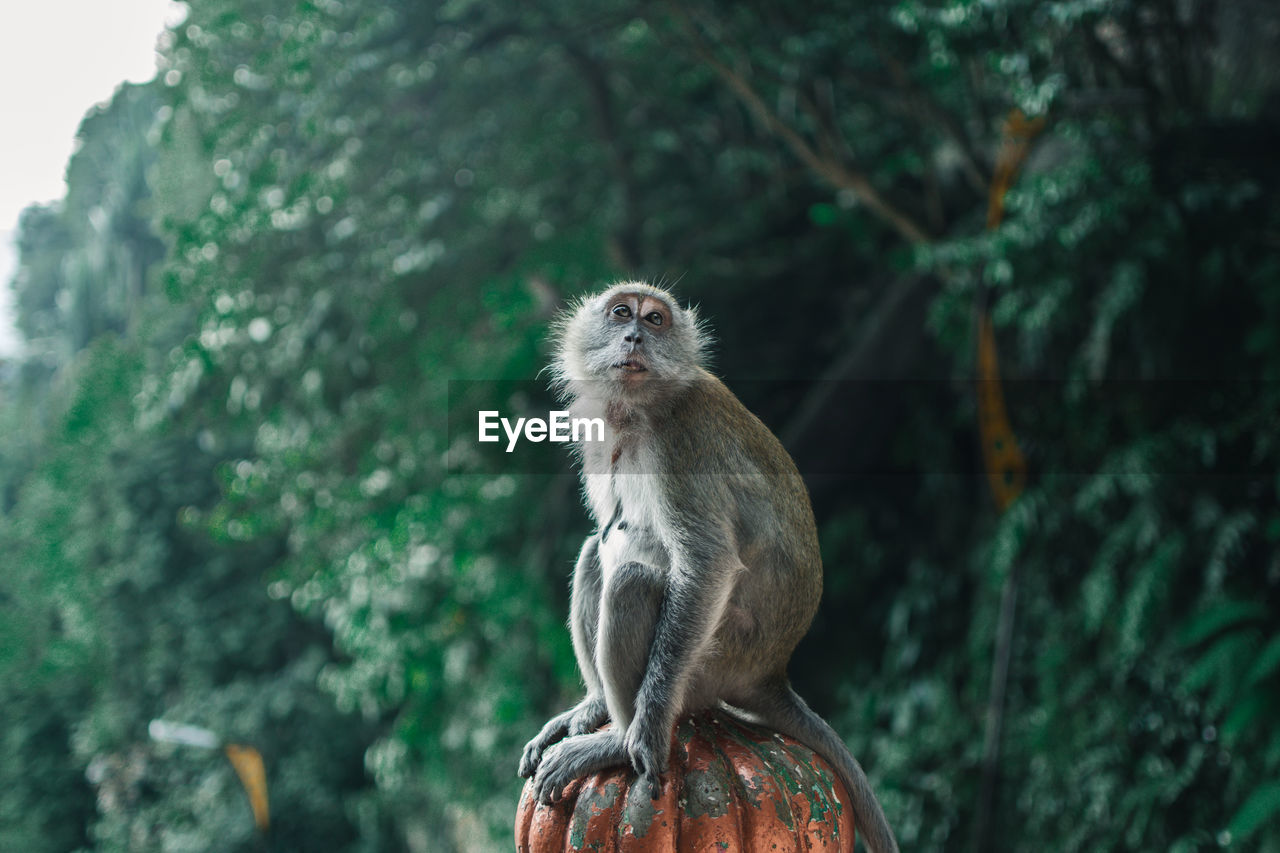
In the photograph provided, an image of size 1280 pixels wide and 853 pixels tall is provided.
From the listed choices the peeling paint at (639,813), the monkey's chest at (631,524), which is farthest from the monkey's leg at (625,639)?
the peeling paint at (639,813)

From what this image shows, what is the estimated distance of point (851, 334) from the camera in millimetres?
6766

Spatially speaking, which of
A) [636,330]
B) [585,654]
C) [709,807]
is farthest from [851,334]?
[709,807]

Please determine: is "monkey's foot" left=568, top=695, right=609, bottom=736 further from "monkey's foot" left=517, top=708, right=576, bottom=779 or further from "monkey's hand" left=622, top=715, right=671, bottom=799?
"monkey's hand" left=622, top=715, right=671, bottom=799

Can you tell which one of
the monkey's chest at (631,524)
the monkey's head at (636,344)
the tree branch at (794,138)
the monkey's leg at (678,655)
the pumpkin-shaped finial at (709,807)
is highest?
the tree branch at (794,138)

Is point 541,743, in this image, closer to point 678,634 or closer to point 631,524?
point 678,634

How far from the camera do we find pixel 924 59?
18.9 feet

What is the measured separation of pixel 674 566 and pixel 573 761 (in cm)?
41

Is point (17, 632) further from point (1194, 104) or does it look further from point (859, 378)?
point (1194, 104)

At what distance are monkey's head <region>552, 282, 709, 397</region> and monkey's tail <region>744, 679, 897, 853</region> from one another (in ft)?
2.19

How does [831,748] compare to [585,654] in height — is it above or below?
below

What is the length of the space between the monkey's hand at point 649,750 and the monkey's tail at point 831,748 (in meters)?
0.33

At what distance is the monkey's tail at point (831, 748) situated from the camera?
6.07 ft

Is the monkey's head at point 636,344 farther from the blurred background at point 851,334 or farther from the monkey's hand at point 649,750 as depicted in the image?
the blurred background at point 851,334

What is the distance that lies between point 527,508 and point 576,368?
4709 millimetres
